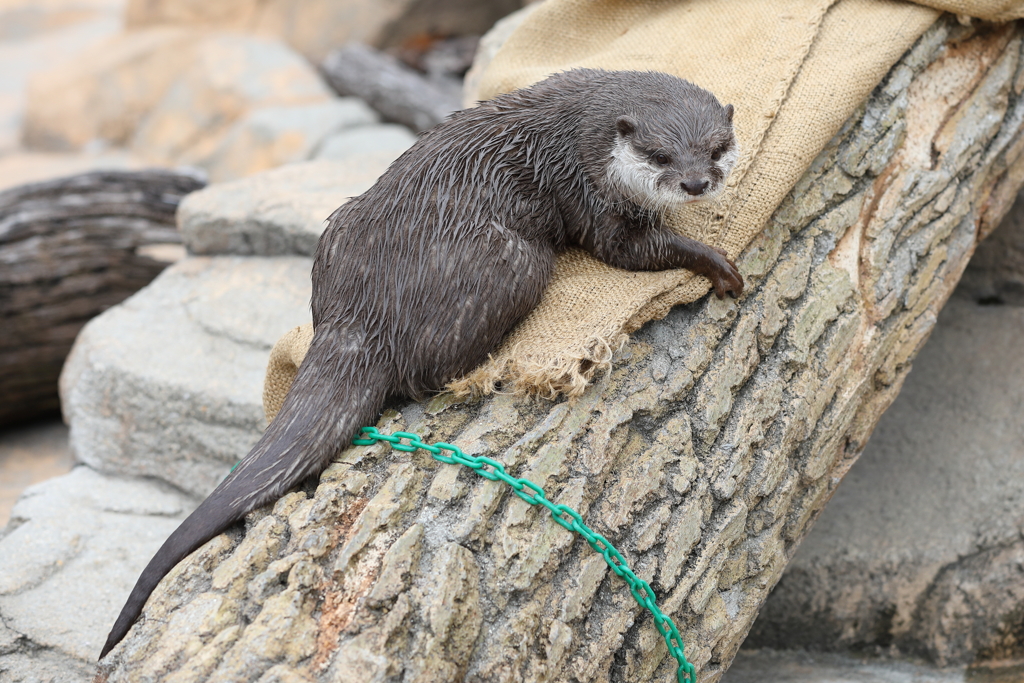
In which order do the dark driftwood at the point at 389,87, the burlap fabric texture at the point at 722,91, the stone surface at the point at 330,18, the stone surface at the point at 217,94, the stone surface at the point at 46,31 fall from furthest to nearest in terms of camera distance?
the stone surface at the point at 46,31
the stone surface at the point at 330,18
the stone surface at the point at 217,94
the dark driftwood at the point at 389,87
the burlap fabric texture at the point at 722,91

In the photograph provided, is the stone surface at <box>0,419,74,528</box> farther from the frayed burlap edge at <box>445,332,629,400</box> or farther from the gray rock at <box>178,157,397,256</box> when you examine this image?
the frayed burlap edge at <box>445,332,629,400</box>

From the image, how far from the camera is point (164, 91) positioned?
7.44 meters

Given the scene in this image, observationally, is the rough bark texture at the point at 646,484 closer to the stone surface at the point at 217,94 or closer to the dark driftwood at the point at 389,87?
the dark driftwood at the point at 389,87

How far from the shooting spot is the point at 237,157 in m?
6.33

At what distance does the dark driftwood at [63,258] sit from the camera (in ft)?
11.9

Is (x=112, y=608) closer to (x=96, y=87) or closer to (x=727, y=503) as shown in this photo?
(x=727, y=503)

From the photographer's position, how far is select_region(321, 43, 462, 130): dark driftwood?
5.97 m

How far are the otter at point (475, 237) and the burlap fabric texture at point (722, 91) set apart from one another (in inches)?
2.9

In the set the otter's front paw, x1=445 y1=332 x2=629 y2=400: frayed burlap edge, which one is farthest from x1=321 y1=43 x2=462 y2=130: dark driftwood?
x1=445 y1=332 x2=629 y2=400: frayed burlap edge

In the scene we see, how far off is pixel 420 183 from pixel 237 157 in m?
4.84

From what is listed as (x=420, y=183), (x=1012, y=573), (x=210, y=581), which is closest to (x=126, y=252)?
(x=420, y=183)

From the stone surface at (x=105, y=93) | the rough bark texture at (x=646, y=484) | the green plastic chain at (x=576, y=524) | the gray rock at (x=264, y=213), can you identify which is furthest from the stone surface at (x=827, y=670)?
the stone surface at (x=105, y=93)

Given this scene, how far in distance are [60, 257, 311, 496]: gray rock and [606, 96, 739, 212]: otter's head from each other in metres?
1.45

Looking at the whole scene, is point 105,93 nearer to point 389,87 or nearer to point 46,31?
point 389,87
